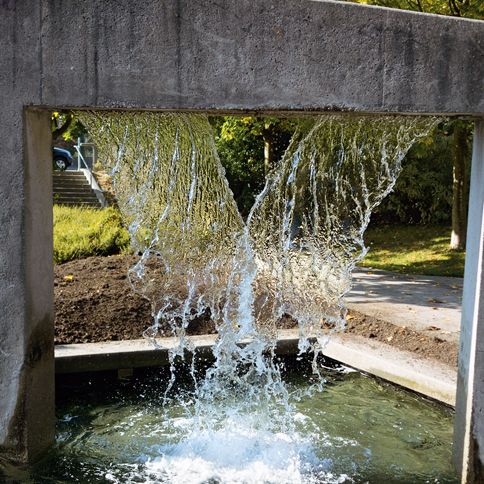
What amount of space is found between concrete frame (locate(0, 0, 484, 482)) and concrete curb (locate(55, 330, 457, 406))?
1.82 meters

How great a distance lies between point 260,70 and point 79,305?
13.7 ft

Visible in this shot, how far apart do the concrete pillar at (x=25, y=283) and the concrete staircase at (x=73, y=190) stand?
1486 cm

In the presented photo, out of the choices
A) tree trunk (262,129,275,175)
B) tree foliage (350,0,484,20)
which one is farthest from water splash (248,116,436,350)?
tree trunk (262,129,275,175)

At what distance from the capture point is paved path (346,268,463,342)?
705 cm

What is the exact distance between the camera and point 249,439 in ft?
15.4

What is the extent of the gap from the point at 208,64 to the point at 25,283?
154 cm

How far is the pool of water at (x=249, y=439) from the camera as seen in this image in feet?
13.5

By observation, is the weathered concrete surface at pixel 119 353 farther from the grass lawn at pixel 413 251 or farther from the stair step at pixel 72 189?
the stair step at pixel 72 189

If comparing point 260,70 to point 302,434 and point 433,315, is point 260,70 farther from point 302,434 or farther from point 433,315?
point 433,315

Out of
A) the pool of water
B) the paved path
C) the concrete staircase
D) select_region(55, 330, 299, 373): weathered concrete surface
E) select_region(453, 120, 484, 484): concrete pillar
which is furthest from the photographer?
the concrete staircase

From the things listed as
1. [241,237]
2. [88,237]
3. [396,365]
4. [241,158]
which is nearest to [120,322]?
[241,237]

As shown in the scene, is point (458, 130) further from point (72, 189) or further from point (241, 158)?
point (72, 189)

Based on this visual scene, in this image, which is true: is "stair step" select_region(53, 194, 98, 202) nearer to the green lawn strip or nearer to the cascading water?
the green lawn strip

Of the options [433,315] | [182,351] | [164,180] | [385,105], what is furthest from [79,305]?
[385,105]
